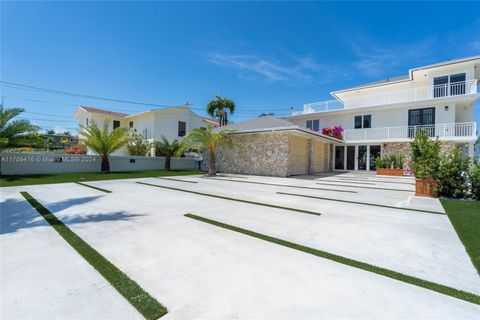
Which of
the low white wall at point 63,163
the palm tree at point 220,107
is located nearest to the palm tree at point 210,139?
the low white wall at point 63,163

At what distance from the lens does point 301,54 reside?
21438 mm

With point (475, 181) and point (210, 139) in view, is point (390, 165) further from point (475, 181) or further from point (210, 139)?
point (210, 139)

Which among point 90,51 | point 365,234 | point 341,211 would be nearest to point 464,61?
point 341,211

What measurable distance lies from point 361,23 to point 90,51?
20353 millimetres

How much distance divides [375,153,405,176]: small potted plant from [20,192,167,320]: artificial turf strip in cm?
2030

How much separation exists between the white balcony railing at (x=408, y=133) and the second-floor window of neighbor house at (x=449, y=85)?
9.72 ft

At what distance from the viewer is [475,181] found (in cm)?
861

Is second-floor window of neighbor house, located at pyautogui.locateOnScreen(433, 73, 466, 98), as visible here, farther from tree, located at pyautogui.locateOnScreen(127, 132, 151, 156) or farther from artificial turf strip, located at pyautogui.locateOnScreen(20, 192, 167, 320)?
tree, located at pyautogui.locateOnScreen(127, 132, 151, 156)

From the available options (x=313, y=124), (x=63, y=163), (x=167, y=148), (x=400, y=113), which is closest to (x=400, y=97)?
(x=400, y=113)

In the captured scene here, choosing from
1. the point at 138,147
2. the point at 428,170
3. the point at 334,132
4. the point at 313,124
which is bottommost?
the point at 428,170

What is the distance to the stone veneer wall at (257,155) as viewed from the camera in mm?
17062

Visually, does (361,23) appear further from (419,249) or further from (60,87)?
(60,87)

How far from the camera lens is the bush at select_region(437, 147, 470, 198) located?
8914mm

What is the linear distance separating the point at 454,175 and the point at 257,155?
11.8 meters
